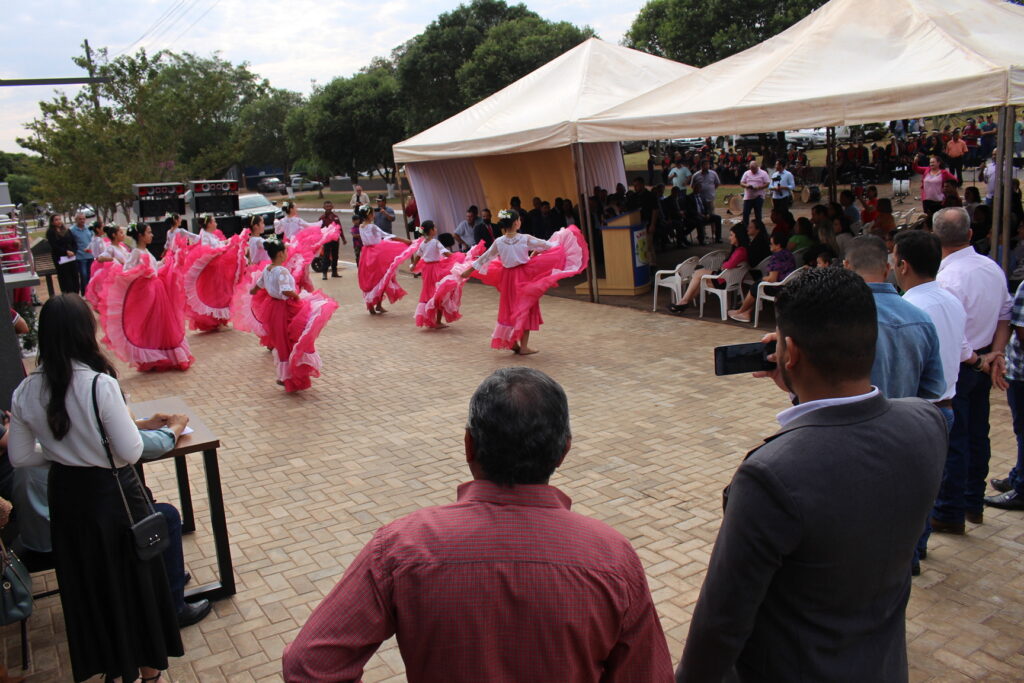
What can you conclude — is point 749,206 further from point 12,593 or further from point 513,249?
point 12,593

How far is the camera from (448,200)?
691 inches

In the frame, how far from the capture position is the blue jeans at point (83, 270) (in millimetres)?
16203

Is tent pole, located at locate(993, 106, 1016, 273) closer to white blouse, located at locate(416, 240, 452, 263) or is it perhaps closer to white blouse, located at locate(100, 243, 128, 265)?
white blouse, located at locate(416, 240, 452, 263)

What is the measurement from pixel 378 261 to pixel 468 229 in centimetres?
397

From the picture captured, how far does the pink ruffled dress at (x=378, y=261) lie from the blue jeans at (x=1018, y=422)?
9.07 metres

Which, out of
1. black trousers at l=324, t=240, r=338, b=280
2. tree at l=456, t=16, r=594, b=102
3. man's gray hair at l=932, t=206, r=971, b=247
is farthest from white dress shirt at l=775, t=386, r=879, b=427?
tree at l=456, t=16, r=594, b=102

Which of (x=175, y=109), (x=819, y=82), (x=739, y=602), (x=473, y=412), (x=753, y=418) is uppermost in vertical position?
(x=175, y=109)

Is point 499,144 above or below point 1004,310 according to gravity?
above

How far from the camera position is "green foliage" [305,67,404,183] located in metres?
39.8

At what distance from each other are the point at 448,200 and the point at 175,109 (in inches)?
549

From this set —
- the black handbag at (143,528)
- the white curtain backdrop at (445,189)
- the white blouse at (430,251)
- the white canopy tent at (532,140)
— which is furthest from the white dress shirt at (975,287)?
the white curtain backdrop at (445,189)

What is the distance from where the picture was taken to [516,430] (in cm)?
170

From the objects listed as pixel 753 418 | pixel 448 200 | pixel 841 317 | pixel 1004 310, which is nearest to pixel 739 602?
pixel 841 317

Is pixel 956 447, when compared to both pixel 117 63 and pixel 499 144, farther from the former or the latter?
pixel 117 63
